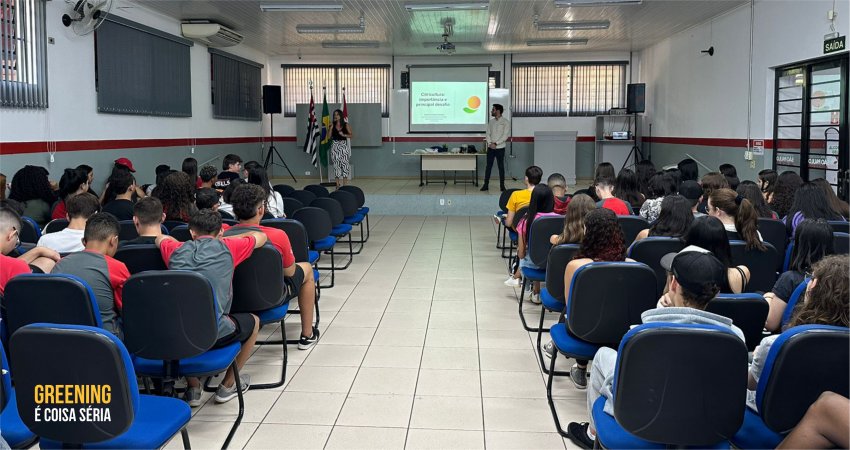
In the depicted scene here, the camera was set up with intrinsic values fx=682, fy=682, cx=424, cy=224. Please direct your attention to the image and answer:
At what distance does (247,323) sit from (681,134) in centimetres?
1094

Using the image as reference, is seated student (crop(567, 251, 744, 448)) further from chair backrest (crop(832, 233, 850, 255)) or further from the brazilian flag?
the brazilian flag

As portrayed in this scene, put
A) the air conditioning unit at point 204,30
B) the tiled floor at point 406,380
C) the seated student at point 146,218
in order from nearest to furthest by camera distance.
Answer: the tiled floor at point 406,380
the seated student at point 146,218
the air conditioning unit at point 204,30

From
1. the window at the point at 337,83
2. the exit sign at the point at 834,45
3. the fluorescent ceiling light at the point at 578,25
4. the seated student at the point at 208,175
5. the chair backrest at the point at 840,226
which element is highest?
the fluorescent ceiling light at the point at 578,25

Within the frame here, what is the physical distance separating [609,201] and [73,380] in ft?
13.6

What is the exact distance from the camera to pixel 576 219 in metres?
4.27

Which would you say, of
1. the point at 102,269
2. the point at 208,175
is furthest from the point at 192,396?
the point at 208,175

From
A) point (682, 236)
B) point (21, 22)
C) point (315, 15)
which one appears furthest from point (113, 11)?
point (682, 236)

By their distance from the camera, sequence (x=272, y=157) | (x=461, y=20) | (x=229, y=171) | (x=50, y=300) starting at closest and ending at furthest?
(x=50, y=300)
(x=229, y=171)
(x=461, y=20)
(x=272, y=157)

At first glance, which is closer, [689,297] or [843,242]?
[689,297]

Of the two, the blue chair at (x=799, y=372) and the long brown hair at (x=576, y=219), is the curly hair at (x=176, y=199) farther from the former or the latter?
the blue chair at (x=799, y=372)

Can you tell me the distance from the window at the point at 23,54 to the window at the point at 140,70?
1.15 metres

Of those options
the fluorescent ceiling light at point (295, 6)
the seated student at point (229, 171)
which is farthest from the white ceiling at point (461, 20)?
the seated student at point (229, 171)

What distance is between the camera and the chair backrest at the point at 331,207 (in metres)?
6.91

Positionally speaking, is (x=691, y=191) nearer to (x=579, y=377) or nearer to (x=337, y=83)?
(x=579, y=377)
